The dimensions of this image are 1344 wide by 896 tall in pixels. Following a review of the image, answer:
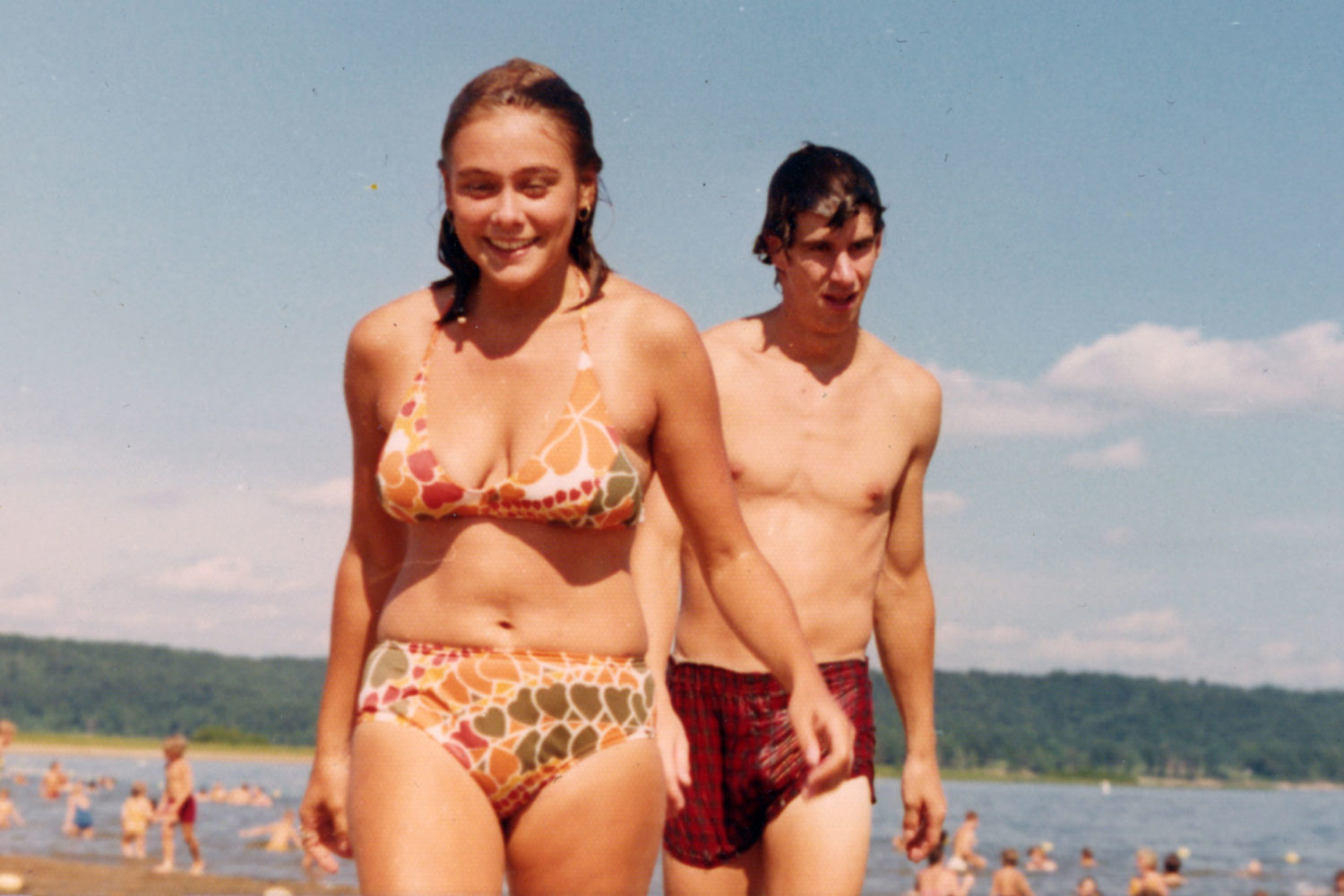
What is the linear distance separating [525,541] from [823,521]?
90.5 inches

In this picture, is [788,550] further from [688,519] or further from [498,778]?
[498,778]

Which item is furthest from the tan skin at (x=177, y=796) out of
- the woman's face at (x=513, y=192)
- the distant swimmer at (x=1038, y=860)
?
the distant swimmer at (x=1038, y=860)

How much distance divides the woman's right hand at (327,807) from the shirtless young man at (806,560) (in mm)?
1545

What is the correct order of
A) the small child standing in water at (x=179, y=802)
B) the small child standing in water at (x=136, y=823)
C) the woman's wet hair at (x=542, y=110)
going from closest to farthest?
1. the woman's wet hair at (x=542, y=110)
2. the small child standing in water at (x=179, y=802)
3. the small child standing in water at (x=136, y=823)

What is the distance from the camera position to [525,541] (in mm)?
2998

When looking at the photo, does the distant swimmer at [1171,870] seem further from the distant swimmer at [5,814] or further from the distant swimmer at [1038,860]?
the distant swimmer at [5,814]

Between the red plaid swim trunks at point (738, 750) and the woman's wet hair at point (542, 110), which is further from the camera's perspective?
the red plaid swim trunks at point (738, 750)

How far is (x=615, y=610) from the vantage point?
3076 millimetres

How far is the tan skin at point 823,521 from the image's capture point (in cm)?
487

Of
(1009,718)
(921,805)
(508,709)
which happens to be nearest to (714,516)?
(508,709)

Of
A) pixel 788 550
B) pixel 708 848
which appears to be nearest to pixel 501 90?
pixel 788 550

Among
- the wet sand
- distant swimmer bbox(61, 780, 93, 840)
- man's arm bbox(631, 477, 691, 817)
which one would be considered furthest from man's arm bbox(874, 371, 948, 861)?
distant swimmer bbox(61, 780, 93, 840)

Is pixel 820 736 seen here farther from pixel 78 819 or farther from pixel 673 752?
pixel 78 819

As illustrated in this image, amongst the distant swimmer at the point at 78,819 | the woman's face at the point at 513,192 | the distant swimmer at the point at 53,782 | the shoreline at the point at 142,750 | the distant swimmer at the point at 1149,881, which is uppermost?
Result: the woman's face at the point at 513,192
